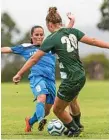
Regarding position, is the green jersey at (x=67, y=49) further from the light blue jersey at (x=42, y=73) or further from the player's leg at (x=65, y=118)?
the light blue jersey at (x=42, y=73)

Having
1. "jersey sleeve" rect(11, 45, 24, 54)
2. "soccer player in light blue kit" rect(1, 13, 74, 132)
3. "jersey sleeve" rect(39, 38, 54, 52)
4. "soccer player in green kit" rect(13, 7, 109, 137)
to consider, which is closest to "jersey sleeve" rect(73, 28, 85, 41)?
"soccer player in green kit" rect(13, 7, 109, 137)

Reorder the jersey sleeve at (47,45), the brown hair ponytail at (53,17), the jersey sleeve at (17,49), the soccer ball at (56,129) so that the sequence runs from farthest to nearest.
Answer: the jersey sleeve at (17,49), the soccer ball at (56,129), the brown hair ponytail at (53,17), the jersey sleeve at (47,45)

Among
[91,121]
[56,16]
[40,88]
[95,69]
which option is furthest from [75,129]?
Answer: [95,69]

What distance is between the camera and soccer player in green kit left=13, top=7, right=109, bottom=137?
8539 mm

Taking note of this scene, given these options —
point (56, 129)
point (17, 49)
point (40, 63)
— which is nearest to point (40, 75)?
point (40, 63)

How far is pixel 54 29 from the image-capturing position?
28.6 ft

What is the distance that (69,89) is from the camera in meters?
8.55

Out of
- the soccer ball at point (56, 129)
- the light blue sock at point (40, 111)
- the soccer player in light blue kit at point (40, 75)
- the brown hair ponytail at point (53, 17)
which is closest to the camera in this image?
the brown hair ponytail at point (53, 17)

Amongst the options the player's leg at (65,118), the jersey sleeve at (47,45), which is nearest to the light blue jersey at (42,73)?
the player's leg at (65,118)

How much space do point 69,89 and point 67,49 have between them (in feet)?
1.88

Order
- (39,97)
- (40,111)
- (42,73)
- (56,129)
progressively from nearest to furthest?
(56,129)
(40,111)
(39,97)
(42,73)

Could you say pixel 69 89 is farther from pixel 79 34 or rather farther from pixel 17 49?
pixel 17 49

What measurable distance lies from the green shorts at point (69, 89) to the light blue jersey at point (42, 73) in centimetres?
111

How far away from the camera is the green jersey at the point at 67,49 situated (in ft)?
28.0
